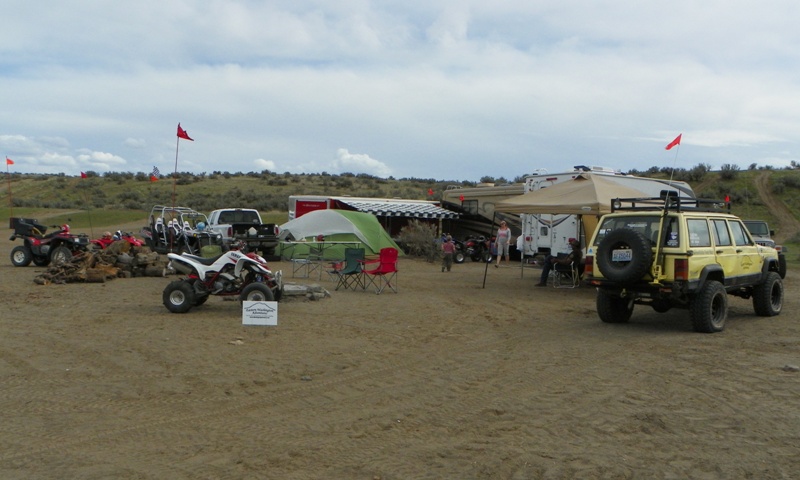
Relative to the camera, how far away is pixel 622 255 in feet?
31.9

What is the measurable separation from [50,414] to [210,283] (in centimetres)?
532

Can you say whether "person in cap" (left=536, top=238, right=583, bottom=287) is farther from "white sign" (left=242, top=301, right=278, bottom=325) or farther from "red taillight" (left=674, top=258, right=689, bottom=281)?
"white sign" (left=242, top=301, right=278, bottom=325)

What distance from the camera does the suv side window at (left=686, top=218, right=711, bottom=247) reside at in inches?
384

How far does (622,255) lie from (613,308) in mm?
1184

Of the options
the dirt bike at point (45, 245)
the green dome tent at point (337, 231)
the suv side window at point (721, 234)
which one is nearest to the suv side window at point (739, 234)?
the suv side window at point (721, 234)

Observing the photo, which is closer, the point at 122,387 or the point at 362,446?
the point at 362,446

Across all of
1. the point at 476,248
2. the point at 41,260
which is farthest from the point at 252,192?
the point at 41,260

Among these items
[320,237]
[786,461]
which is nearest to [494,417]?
[786,461]

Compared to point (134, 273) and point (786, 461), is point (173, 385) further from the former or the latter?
point (134, 273)

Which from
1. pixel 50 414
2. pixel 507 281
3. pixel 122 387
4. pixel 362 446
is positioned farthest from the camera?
pixel 507 281

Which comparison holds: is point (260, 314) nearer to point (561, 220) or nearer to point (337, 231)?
point (561, 220)

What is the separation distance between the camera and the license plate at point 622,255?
9633 mm

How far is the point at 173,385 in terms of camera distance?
262 inches

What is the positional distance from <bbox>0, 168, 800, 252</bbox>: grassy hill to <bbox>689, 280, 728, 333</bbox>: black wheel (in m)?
20.9
